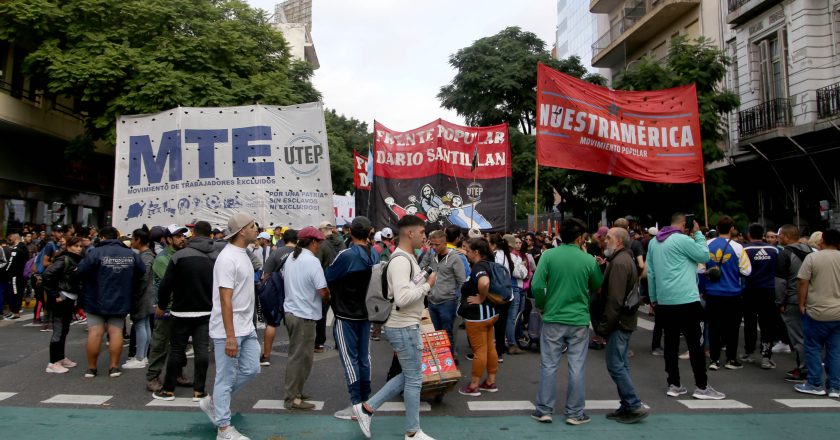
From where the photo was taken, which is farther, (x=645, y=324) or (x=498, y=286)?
(x=645, y=324)

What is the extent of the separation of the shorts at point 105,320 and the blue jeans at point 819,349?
303 inches

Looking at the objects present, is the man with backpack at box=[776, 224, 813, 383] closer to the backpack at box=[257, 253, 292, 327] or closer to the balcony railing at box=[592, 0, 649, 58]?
the backpack at box=[257, 253, 292, 327]

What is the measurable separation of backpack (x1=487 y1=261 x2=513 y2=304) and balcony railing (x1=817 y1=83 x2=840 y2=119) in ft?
43.1

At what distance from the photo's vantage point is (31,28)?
57.8 ft

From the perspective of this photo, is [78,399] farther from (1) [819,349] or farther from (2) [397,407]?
(1) [819,349]

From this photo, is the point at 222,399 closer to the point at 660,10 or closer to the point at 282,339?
the point at 282,339

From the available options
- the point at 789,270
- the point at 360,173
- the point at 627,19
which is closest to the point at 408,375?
the point at 789,270

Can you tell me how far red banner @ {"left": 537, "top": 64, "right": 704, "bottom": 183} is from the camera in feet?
33.9

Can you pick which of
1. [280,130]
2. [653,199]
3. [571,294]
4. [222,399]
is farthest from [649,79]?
[222,399]

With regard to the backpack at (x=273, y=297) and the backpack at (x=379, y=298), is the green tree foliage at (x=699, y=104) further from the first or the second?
Result: the backpack at (x=379, y=298)

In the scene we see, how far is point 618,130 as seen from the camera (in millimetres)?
10781

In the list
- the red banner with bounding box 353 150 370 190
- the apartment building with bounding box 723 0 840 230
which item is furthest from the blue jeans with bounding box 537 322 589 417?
the apartment building with bounding box 723 0 840 230

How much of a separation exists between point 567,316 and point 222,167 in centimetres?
550

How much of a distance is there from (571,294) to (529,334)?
374 cm
